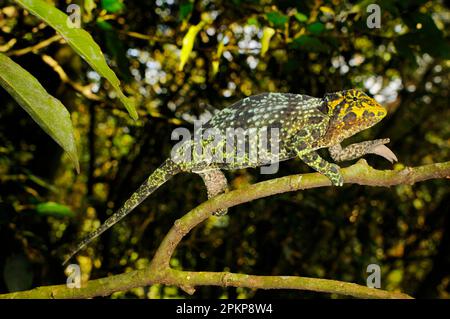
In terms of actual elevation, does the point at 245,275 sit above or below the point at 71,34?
below

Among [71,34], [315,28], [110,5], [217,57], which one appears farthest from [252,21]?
[71,34]

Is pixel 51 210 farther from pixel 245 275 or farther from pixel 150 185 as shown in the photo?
pixel 245 275

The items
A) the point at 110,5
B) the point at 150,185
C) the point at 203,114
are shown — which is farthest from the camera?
the point at 203,114

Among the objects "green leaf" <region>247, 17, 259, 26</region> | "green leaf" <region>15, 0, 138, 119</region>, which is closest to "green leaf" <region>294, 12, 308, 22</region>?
"green leaf" <region>247, 17, 259, 26</region>

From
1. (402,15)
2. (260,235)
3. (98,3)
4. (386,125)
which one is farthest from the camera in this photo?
(386,125)

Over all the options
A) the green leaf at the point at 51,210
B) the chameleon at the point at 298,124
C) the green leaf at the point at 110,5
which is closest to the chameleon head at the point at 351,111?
the chameleon at the point at 298,124
